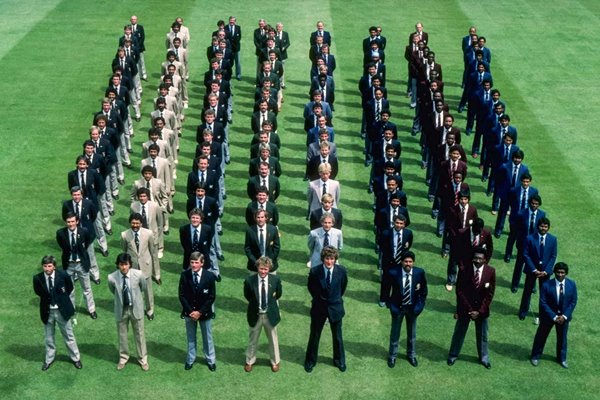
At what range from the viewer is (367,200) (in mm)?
23516

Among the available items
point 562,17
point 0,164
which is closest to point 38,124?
point 0,164

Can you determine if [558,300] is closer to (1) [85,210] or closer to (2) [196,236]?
(2) [196,236]

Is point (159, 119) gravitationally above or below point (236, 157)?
above

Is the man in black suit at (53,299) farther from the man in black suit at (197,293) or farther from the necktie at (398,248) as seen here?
the necktie at (398,248)

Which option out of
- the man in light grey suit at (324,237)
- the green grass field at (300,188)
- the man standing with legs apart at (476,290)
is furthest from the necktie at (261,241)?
the man standing with legs apart at (476,290)

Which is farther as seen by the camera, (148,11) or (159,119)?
(148,11)

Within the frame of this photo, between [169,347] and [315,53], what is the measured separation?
1403cm

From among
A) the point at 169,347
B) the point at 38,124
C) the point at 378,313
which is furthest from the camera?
the point at 38,124

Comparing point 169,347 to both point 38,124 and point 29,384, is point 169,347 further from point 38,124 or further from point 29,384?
point 38,124

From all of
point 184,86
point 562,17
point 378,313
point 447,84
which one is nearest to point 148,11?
point 184,86

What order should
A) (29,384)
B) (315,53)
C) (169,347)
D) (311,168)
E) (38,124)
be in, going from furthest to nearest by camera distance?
(315,53), (38,124), (311,168), (169,347), (29,384)

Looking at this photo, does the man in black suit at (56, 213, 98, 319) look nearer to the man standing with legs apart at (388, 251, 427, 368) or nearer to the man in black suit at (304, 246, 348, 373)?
the man in black suit at (304, 246, 348, 373)

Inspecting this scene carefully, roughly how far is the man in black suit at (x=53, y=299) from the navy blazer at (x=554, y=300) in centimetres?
813

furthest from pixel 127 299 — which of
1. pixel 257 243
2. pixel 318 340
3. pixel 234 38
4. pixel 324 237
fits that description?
pixel 234 38
